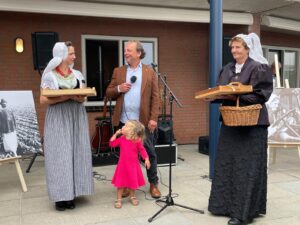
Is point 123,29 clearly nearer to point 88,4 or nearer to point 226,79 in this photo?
point 88,4

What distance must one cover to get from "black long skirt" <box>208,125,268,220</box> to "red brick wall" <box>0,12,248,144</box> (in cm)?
387

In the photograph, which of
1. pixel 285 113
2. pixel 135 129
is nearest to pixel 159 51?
pixel 285 113

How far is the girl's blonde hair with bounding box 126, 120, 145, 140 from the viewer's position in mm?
3541

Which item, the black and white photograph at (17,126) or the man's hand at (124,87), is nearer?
the man's hand at (124,87)

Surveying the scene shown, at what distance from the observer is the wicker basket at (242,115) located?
2.93 metres

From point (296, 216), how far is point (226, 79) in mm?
1530

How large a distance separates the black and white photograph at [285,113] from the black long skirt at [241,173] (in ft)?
6.23

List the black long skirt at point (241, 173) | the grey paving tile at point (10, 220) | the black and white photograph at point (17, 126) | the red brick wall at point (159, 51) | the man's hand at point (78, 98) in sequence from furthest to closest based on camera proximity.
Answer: the red brick wall at point (159, 51) → the black and white photograph at point (17, 126) → the man's hand at point (78, 98) → the grey paving tile at point (10, 220) → the black long skirt at point (241, 173)

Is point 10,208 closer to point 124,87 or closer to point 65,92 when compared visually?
point 65,92

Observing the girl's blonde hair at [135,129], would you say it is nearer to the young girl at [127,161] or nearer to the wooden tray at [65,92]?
the young girl at [127,161]

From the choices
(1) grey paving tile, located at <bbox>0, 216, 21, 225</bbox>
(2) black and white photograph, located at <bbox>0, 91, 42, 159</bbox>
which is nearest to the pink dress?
(1) grey paving tile, located at <bbox>0, 216, 21, 225</bbox>

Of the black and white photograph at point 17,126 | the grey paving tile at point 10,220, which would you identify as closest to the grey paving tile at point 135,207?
the grey paving tile at point 10,220

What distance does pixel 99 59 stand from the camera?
22.6ft

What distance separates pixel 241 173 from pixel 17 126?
2861 millimetres
